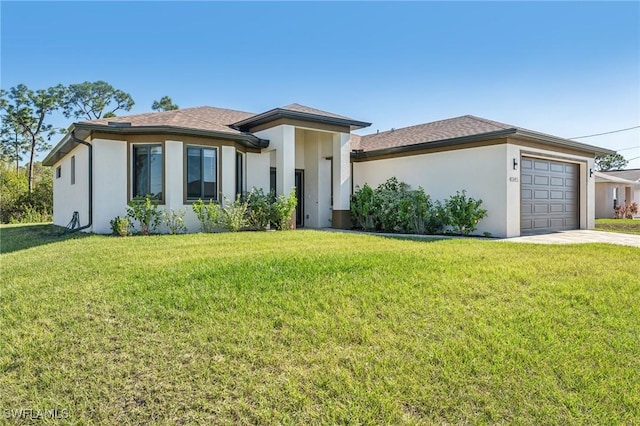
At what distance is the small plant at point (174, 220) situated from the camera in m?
11.3

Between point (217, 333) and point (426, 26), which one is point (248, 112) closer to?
point (426, 26)

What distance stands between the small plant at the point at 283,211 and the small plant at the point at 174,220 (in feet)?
9.28

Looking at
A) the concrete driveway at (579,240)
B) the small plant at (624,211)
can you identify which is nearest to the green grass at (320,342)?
the concrete driveway at (579,240)

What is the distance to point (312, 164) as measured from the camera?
51.1 ft

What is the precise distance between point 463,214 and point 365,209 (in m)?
3.53

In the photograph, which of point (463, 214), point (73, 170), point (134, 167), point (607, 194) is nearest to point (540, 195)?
point (463, 214)

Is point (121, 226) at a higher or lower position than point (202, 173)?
lower

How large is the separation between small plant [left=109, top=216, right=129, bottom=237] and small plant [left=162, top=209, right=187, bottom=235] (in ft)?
3.33

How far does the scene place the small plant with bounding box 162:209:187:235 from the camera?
37.1 feet

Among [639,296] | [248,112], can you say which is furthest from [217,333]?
[248,112]

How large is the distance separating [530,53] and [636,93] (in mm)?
7249

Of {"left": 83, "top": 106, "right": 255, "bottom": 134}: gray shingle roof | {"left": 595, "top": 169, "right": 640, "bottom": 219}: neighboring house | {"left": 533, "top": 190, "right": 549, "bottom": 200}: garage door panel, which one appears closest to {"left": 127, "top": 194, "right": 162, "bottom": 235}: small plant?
{"left": 83, "top": 106, "right": 255, "bottom": 134}: gray shingle roof

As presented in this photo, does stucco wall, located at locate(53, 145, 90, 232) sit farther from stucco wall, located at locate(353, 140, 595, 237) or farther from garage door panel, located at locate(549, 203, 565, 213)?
garage door panel, located at locate(549, 203, 565, 213)

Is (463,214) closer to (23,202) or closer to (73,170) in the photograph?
(73,170)
